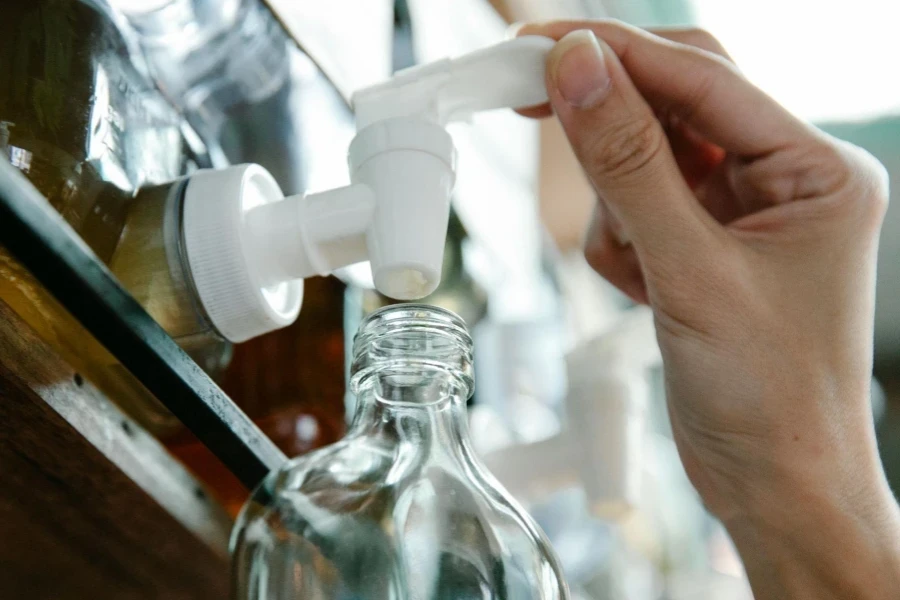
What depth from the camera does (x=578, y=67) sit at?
1.04ft

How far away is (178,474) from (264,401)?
0.35 feet

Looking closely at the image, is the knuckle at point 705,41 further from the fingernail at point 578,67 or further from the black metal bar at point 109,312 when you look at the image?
A: the black metal bar at point 109,312

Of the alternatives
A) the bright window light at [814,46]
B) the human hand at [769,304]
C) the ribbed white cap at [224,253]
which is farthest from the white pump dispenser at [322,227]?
the bright window light at [814,46]

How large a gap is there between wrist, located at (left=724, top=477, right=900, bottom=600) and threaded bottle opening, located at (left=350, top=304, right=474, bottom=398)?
21 centimetres

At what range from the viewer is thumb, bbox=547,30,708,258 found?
0.32 metres

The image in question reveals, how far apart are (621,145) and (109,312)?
0.76ft

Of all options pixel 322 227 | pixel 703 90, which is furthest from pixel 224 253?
pixel 703 90

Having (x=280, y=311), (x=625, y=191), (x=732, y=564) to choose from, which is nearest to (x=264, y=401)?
(x=280, y=311)

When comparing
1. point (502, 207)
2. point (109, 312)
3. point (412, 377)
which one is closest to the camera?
point (109, 312)

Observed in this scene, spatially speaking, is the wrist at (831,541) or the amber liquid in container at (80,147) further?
the wrist at (831,541)

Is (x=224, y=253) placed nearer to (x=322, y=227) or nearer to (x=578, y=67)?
(x=322, y=227)

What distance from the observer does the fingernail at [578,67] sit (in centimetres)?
31

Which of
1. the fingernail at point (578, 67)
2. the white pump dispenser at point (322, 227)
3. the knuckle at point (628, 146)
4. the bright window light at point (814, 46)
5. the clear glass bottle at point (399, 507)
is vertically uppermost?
the fingernail at point (578, 67)

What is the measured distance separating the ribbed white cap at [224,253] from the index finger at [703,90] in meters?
0.22
